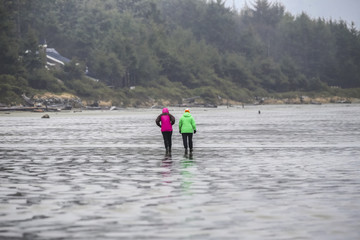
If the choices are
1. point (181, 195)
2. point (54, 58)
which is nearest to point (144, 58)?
point (54, 58)

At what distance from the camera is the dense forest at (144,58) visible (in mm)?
110125

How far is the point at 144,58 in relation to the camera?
13650cm

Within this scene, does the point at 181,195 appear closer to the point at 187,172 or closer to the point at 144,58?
the point at 187,172

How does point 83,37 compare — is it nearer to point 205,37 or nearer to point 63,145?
point 205,37

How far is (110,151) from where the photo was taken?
27359 mm

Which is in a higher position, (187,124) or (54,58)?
(54,58)

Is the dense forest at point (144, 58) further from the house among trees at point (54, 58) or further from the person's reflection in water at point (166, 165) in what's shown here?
the person's reflection in water at point (166, 165)

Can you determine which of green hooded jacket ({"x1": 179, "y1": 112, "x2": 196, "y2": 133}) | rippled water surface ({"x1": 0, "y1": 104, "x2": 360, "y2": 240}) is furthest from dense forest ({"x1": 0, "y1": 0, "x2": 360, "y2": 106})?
rippled water surface ({"x1": 0, "y1": 104, "x2": 360, "y2": 240})

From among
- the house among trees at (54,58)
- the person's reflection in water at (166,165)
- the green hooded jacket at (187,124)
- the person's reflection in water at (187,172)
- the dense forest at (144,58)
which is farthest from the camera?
the house among trees at (54,58)

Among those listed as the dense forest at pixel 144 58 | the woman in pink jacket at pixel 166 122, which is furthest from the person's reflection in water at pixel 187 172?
the dense forest at pixel 144 58

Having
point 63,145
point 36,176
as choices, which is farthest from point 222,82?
point 36,176

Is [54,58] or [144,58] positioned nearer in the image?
[54,58]

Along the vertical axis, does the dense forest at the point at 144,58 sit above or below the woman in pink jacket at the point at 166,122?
above

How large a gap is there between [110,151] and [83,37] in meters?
119
